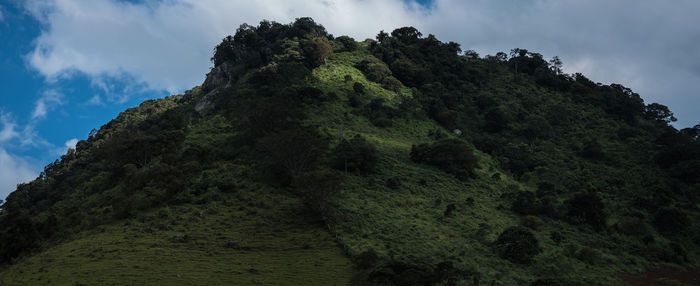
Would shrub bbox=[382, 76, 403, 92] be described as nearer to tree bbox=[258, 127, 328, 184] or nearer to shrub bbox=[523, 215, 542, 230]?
tree bbox=[258, 127, 328, 184]

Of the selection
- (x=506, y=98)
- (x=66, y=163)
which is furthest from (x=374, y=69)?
(x=66, y=163)

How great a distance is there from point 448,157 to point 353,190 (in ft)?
64.6

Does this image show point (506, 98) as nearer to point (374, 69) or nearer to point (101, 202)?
point (374, 69)

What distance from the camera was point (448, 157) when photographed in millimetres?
60156

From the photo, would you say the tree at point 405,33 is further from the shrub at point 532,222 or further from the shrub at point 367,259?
the shrub at point 367,259

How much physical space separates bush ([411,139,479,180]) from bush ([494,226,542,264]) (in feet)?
60.0

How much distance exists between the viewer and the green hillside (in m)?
33.6

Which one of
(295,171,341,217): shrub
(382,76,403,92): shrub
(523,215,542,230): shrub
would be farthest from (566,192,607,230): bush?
(382,76,403,92): shrub

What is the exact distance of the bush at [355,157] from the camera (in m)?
51.5

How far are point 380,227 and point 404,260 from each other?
Answer: 6.33 meters

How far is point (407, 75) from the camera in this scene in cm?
10519

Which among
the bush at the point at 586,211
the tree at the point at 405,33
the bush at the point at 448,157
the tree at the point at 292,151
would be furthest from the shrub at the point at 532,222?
the tree at the point at 405,33

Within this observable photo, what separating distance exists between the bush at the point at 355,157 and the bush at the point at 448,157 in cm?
995

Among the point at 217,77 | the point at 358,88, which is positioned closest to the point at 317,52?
the point at 358,88
